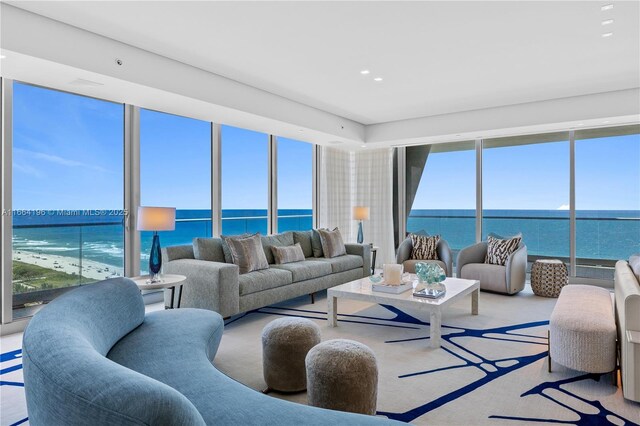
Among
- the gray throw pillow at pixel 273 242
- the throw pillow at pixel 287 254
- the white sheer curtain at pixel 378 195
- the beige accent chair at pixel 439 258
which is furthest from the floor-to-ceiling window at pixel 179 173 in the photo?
the white sheer curtain at pixel 378 195

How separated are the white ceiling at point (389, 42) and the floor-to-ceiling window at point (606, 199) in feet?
5.34

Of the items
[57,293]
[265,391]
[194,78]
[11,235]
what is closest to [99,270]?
[57,293]

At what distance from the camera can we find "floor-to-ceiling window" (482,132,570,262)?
6.97m

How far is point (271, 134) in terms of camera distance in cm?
661

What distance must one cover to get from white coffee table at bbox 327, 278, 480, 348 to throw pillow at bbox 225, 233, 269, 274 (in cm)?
105

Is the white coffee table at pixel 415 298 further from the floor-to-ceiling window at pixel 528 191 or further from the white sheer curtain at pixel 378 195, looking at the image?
the white sheer curtain at pixel 378 195

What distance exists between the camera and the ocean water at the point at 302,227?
437cm

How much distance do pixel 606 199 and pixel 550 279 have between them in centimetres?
246

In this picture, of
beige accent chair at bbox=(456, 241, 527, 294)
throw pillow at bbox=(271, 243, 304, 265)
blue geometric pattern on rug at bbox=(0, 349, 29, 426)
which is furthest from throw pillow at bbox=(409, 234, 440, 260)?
blue geometric pattern on rug at bbox=(0, 349, 29, 426)

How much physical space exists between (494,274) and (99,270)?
5.07 metres

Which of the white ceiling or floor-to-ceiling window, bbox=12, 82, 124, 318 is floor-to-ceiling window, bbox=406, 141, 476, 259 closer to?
the white ceiling

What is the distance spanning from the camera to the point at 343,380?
2174 mm

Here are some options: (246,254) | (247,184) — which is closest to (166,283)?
(246,254)

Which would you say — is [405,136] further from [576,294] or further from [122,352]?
[122,352]
